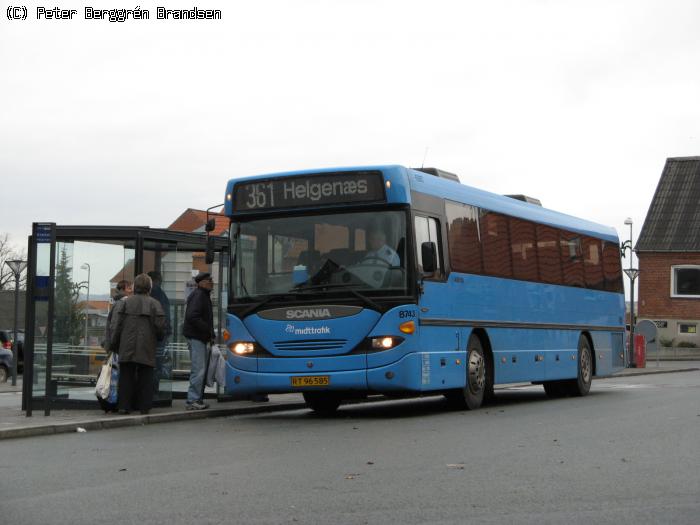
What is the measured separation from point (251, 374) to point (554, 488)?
25.9 ft

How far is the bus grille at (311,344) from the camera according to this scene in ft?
50.9

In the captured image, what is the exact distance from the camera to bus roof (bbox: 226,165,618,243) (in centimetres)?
1572

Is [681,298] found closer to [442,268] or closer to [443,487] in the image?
[442,268]

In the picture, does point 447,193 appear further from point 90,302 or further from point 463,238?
point 90,302

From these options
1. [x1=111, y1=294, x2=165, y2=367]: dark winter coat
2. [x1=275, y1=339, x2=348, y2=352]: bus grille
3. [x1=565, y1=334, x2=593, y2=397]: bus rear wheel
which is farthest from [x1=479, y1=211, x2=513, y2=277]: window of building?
[x1=111, y1=294, x2=165, y2=367]: dark winter coat

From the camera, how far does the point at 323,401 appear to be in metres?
17.8

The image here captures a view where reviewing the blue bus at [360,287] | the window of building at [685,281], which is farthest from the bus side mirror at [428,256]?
the window of building at [685,281]

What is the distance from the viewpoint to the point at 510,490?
8469mm

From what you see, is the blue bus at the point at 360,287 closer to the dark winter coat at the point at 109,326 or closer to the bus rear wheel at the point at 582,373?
the dark winter coat at the point at 109,326

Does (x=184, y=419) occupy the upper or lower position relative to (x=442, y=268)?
lower

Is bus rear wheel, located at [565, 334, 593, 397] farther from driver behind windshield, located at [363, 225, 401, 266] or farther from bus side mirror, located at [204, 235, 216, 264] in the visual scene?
bus side mirror, located at [204, 235, 216, 264]

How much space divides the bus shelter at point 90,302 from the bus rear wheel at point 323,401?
203 cm

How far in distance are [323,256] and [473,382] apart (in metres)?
3.27

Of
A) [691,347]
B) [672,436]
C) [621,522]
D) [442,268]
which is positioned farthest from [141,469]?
[691,347]
